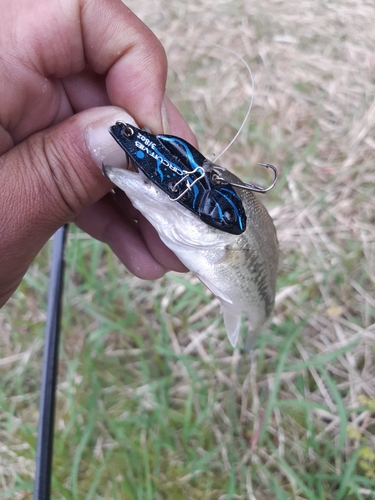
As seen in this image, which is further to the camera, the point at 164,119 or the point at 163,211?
the point at 164,119

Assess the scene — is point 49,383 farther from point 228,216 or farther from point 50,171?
point 228,216

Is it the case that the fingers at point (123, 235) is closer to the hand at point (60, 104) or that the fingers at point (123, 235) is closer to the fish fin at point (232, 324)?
the fish fin at point (232, 324)

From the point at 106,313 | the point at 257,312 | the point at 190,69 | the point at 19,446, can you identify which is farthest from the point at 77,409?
the point at 190,69

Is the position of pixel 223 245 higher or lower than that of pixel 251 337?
higher

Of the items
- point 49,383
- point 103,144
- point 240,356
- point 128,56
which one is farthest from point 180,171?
point 240,356

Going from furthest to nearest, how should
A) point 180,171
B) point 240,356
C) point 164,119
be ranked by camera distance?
point 240,356 < point 164,119 < point 180,171

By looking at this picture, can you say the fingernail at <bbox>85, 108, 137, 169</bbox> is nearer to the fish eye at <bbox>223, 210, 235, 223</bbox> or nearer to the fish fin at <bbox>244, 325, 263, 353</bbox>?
the fish eye at <bbox>223, 210, 235, 223</bbox>

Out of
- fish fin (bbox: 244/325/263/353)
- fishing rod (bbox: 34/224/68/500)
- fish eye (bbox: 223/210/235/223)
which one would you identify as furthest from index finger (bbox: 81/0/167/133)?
fish fin (bbox: 244/325/263/353)
